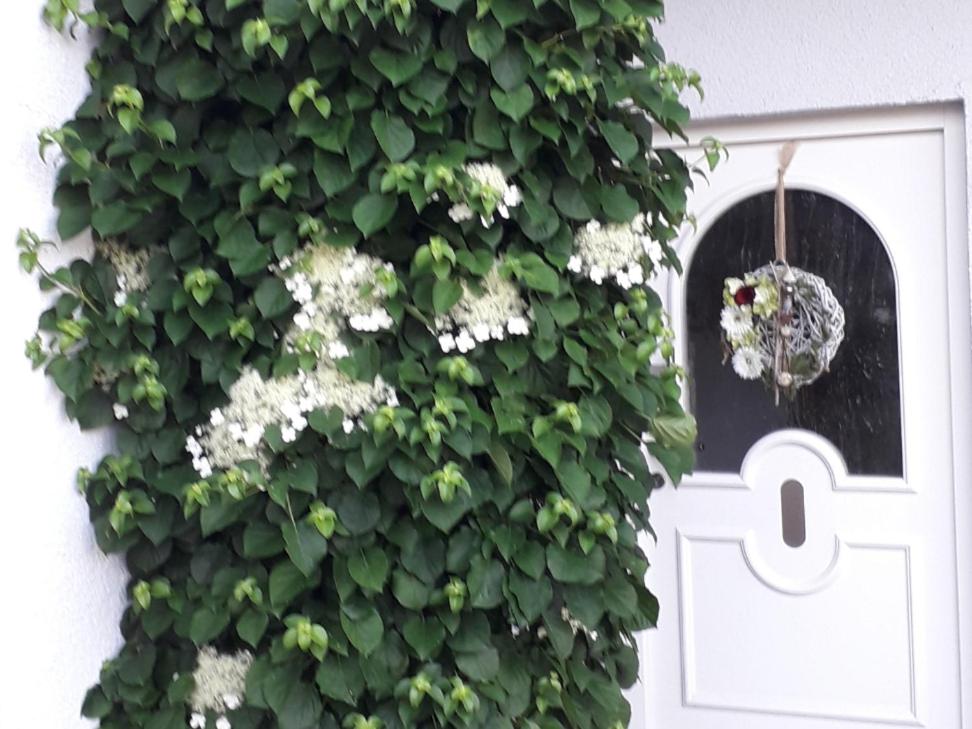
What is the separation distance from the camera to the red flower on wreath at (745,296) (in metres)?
2.69

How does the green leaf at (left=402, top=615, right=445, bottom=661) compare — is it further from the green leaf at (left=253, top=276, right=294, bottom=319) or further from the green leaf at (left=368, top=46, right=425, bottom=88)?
the green leaf at (left=368, top=46, right=425, bottom=88)

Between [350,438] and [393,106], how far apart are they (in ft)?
1.97

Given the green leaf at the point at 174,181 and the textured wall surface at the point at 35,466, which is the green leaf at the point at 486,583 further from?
the green leaf at the point at 174,181

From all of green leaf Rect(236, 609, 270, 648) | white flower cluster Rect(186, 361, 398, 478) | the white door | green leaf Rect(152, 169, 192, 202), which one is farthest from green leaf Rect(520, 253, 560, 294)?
the white door

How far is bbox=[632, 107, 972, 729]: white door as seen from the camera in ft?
8.30

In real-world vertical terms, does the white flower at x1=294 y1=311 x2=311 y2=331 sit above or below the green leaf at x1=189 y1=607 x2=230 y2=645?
above

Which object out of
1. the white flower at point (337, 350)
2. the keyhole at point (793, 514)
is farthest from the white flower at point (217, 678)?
the keyhole at point (793, 514)

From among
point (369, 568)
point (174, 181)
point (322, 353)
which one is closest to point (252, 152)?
point (174, 181)

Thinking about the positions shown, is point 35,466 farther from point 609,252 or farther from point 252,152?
point 609,252

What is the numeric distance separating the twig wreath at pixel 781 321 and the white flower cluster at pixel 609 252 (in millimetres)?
957

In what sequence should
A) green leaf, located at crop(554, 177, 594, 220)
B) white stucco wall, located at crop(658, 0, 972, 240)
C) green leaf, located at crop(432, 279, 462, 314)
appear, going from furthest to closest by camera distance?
white stucco wall, located at crop(658, 0, 972, 240), green leaf, located at crop(554, 177, 594, 220), green leaf, located at crop(432, 279, 462, 314)

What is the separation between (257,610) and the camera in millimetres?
1791

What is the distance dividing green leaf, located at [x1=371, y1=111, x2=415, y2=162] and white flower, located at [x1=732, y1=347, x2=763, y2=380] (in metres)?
1.32

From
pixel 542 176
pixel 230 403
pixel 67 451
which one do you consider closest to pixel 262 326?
pixel 230 403
